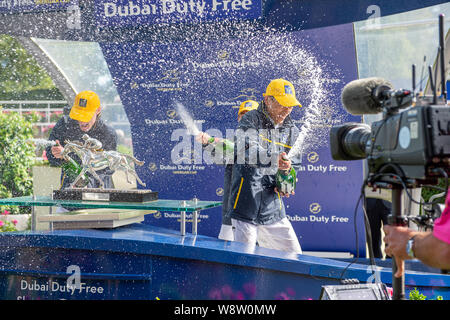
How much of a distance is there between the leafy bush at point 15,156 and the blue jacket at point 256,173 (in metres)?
3.91

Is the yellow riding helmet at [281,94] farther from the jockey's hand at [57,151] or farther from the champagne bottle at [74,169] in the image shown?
the jockey's hand at [57,151]

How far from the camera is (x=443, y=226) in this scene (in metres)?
1.72

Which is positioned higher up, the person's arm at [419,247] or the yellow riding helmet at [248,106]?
the yellow riding helmet at [248,106]

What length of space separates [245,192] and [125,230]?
34.8 inches

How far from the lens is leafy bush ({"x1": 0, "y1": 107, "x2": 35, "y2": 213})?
21.5 feet

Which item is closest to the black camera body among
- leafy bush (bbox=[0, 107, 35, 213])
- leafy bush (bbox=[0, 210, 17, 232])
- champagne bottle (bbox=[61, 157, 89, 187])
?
champagne bottle (bbox=[61, 157, 89, 187])

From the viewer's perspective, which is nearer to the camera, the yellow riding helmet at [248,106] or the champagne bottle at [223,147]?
the champagne bottle at [223,147]

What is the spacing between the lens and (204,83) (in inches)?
202

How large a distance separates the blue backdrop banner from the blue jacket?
1.15m

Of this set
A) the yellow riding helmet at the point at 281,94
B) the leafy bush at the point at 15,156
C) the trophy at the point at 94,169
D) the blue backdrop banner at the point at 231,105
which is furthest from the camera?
the leafy bush at the point at 15,156

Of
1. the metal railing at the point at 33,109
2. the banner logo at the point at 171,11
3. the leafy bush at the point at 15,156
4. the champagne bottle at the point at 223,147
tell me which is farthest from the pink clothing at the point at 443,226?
the leafy bush at the point at 15,156

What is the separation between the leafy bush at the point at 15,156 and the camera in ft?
21.5

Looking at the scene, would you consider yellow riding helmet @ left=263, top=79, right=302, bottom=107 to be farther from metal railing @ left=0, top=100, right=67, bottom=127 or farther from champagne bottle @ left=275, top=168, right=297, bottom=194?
metal railing @ left=0, top=100, right=67, bottom=127

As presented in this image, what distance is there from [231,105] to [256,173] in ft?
5.09
